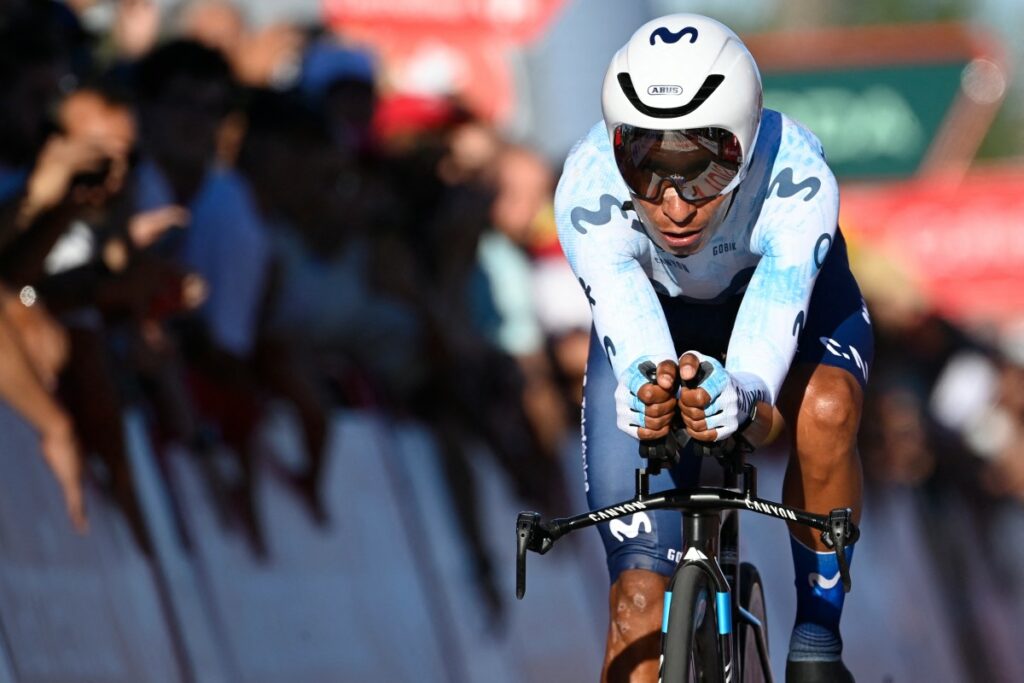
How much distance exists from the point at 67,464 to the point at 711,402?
2815 mm

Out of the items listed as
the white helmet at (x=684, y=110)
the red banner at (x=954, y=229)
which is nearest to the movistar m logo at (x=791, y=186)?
the white helmet at (x=684, y=110)

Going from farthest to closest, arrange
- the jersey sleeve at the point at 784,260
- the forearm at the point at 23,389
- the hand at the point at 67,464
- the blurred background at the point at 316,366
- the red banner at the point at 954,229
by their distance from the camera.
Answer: the red banner at the point at 954,229, the blurred background at the point at 316,366, the hand at the point at 67,464, the forearm at the point at 23,389, the jersey sleeve at the point at 784,260

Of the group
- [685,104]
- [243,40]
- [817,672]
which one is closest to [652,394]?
[685,104]

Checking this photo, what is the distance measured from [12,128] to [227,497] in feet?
5.33

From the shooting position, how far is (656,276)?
5.29m

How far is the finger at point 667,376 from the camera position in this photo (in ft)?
14.5

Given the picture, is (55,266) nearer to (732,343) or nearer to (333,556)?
(333,556)

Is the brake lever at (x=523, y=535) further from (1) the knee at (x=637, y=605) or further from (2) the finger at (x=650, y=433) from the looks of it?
(1) the knee at (x=637, y=605)

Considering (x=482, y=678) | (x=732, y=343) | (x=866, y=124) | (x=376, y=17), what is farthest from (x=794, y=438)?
(x=866, y=124)

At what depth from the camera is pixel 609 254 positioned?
16.3 ft

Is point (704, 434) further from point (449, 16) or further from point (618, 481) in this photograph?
point (449, 16)

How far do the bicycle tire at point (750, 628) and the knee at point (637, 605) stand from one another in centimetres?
22

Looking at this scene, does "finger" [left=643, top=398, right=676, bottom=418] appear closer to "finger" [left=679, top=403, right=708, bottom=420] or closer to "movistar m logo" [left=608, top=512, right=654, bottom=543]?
"finger" [left=679, top=403, right=708, bottom=420]

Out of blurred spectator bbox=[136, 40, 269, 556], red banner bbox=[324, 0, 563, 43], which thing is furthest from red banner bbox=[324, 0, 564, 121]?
blurred spectator bbox=[136, 40, 269, 556]
